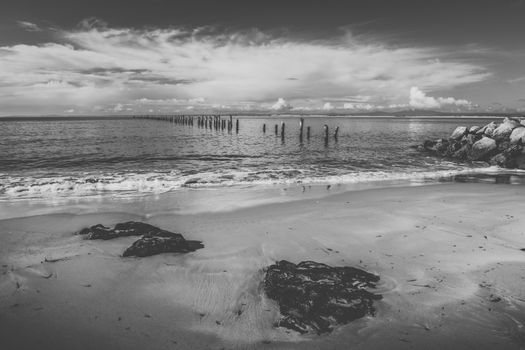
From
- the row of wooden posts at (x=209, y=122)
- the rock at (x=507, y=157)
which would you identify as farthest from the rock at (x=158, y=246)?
the row of wooden posts at (x=209, y=122)

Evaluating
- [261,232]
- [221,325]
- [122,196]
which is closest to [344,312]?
[221,325]

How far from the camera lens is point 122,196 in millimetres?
10203

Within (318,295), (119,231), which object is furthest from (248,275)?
(119,231)

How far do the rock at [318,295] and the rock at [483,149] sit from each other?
21.3 m

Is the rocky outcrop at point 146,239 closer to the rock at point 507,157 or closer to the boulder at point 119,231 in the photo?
the boulder at point 119,231

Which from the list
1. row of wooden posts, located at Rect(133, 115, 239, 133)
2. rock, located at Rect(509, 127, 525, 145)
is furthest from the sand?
row of wooden posts, located at Rect(133, 115, 239, 133)

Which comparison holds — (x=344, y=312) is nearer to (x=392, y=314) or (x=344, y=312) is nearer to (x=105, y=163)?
(x=392, y=314)

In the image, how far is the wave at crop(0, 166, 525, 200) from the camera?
10969 millimetres

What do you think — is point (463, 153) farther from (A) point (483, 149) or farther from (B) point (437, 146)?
(B) point (437, 146)

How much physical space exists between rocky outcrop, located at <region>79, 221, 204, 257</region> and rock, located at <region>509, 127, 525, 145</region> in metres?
23.5

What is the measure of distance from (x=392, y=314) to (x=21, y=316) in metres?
4.24

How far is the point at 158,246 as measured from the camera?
531 cm

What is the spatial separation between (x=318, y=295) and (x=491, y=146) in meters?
23.0

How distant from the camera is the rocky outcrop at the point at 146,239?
17.2ft
